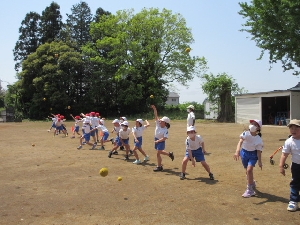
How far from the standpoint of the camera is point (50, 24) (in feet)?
→ 182

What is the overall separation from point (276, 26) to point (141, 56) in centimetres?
2878

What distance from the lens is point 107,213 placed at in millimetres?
5629

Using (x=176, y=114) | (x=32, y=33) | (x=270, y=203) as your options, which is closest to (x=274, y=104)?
(x=176, y=114)

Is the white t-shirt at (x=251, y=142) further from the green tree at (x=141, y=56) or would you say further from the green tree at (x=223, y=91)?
the green tree at (x=141, y=56)

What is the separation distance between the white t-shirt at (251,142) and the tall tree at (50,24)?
52.7m

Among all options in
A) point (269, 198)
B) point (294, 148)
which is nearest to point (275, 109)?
point (269, 198)

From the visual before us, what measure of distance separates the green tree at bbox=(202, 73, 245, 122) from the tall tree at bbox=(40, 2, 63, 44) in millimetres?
30035

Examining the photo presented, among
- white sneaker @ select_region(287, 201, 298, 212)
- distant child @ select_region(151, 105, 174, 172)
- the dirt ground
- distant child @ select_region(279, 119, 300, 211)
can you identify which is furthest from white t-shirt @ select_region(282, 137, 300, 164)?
distant child @ select_region(151, 105, 174, 172)

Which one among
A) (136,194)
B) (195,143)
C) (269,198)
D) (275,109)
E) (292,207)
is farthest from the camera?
(275,109)

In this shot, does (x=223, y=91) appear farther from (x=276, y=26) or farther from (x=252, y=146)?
(x=252, y=146)

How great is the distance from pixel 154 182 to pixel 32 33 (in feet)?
178

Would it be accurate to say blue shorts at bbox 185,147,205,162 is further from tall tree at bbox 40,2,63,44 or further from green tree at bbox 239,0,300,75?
tall tree at bbox 40,2,63,44

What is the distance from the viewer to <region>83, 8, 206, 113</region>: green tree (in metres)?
46.5

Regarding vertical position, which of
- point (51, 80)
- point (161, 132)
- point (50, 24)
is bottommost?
point (161, 132)
